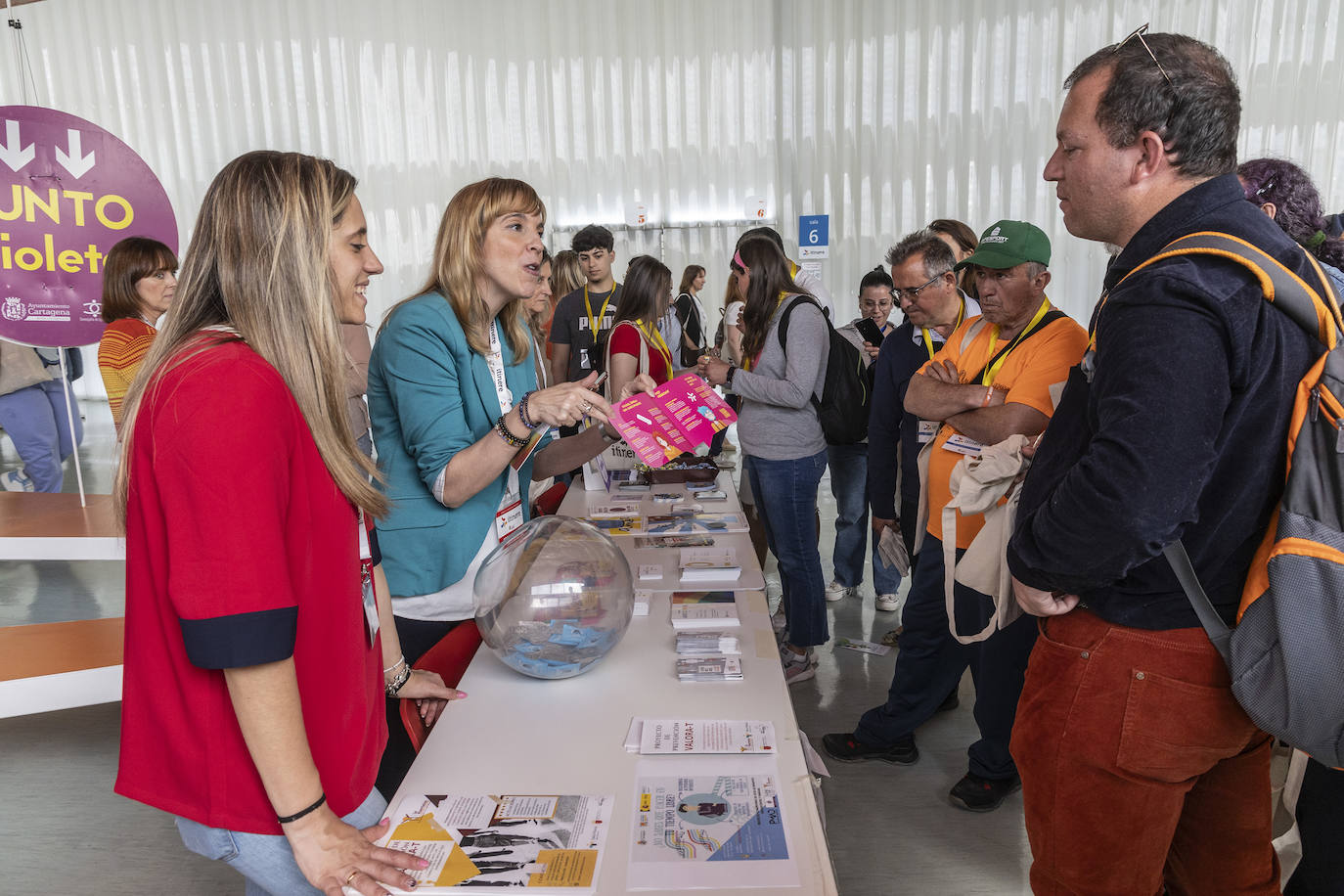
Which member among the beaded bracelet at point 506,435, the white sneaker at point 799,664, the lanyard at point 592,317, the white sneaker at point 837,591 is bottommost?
the white sneaker at point 837,591

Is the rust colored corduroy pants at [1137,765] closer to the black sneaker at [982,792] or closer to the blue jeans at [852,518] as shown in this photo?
the black sneaker at [982,792]

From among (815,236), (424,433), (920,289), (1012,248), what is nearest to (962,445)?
(1012,248)

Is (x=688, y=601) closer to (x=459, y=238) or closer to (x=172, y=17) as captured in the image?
(x=459, y=238)

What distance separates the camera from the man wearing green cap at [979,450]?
215 cm

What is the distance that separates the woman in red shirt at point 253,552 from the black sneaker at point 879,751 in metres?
1.90

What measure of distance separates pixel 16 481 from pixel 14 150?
3568 millimetres

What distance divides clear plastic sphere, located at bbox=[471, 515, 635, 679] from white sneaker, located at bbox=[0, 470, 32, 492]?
577cm

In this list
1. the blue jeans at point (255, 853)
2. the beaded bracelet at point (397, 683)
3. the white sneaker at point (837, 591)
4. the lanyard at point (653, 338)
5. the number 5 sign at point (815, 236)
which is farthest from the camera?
the number 5 sign at point (815, 236)

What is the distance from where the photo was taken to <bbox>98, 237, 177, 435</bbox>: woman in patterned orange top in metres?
3.20

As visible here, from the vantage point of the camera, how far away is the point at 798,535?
318 cm

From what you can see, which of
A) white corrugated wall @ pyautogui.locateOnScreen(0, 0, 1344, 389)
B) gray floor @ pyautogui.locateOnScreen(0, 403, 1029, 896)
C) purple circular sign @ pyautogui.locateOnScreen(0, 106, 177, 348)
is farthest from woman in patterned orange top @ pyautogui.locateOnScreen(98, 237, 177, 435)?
white corrugated wall @ pyautogui.locateOnScreen(0, 0, 1344, 389)

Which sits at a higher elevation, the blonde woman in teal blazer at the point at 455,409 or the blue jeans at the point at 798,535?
the blonde woman in teal blazer at the point at 455,409

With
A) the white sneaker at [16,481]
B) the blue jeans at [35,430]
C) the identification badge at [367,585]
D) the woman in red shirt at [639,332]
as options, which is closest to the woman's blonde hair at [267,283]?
the identification badge at [367,585]

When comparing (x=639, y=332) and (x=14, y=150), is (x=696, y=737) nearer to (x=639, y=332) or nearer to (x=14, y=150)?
(x=639, y=332)
